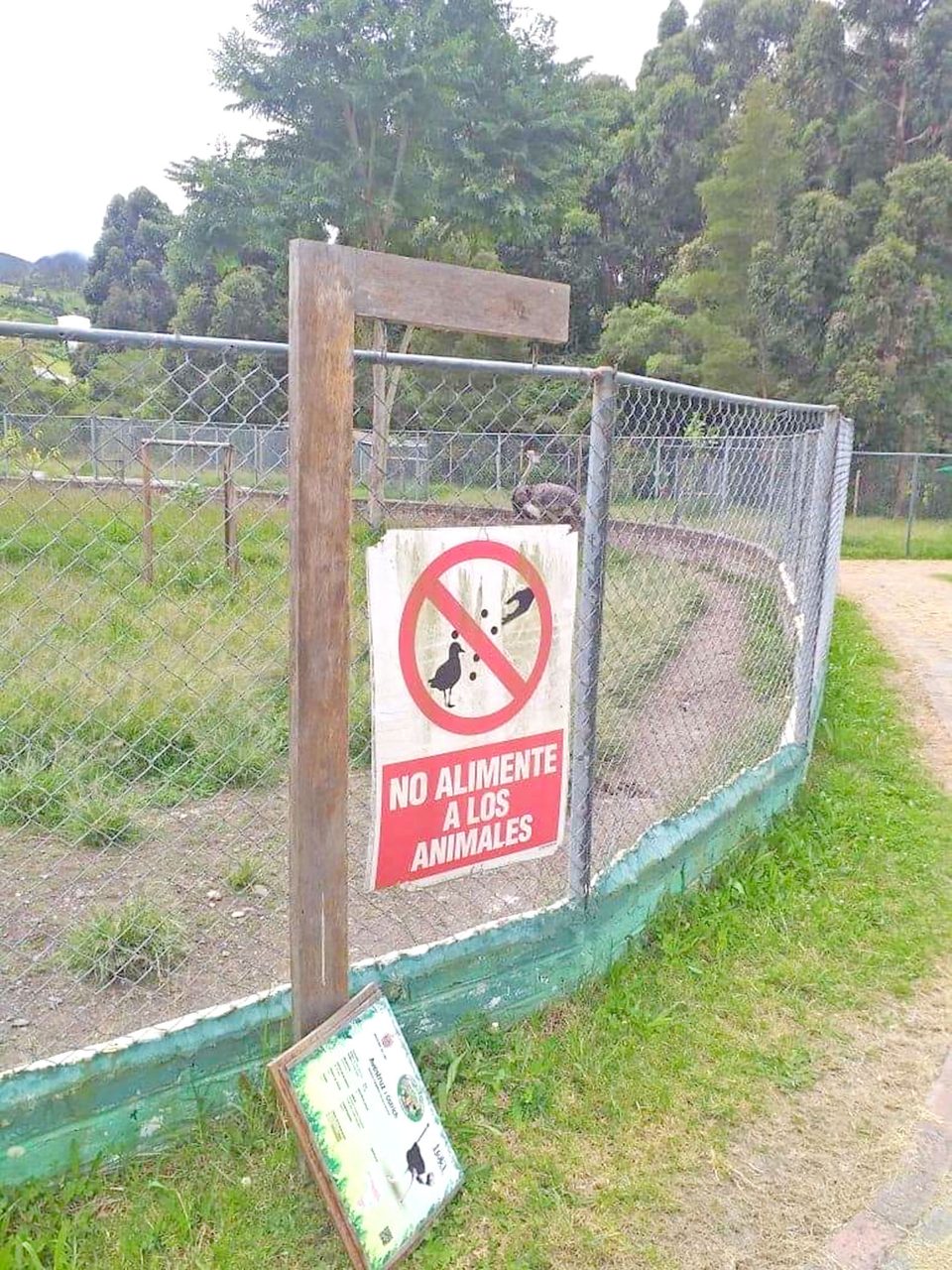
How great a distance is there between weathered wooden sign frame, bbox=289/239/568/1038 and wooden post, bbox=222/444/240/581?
1731 mm

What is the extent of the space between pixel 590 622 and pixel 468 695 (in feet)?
1.87

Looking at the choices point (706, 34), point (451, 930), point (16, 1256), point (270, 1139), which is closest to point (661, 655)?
point (451, 930)

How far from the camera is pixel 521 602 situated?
2227 mm

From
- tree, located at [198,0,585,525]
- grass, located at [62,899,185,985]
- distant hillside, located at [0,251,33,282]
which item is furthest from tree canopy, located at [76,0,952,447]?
distant hillside, located at [0,251,33,282]

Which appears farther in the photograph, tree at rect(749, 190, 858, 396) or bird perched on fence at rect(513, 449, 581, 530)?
tree at rect(749, 190, 858, 396)

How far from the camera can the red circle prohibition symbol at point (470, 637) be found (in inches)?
79.4

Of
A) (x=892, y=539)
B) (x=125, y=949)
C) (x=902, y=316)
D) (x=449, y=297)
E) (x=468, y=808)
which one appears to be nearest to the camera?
(x=449, y=297)

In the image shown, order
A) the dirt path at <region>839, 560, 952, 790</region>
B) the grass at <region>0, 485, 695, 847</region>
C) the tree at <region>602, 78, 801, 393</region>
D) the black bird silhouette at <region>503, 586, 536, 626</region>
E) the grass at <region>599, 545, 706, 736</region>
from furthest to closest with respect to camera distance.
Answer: the tree at <region>602, 78, 801, 393</region>, the dirt path at <region>839, 560, 952, 790</region>, the grass at <region>599, 545, 706, 736</region>, the grass at <region>0, 485, 695, 847</region>, the black bird silhouette at <region>503, 586, 536, 626</region>

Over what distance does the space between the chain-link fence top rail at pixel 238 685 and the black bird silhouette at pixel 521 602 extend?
37 centimetres

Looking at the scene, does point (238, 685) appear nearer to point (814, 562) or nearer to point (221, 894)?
point (221, 894)

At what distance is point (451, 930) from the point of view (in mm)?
3057

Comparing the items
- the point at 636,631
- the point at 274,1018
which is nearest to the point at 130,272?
the point at 636,631

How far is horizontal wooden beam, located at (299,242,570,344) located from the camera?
5.82ft

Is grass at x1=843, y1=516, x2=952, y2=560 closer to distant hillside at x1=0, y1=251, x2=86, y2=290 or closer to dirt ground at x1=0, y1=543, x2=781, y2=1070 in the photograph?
dirt ground at x1=0, y1=543, x2=781, y2=1070
